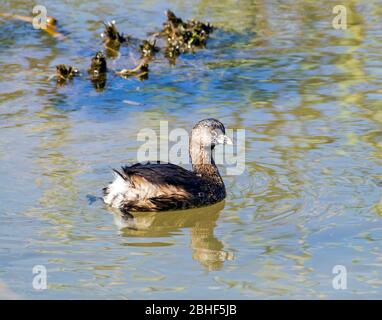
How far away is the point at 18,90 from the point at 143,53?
2271 millimetres

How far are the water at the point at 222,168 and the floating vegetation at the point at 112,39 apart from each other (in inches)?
9.6

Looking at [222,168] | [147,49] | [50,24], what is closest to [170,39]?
[147,49]

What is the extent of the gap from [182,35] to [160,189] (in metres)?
5.90

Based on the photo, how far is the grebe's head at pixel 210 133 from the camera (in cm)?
1105

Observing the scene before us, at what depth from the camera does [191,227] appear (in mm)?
10172

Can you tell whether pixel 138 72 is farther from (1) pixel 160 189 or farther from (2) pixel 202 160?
(1) pixel 160 189

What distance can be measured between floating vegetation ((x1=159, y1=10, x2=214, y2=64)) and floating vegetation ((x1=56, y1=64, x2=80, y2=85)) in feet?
5.36

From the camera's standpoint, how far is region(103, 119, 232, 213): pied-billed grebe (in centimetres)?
1044

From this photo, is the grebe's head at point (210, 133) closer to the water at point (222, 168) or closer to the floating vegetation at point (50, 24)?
the water at point (222, 168)

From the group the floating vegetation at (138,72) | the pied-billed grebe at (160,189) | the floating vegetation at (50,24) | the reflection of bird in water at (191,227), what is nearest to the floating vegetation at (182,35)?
the floating vegetation at (138,72)

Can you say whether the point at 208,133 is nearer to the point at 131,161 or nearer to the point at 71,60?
the point at 131,161
